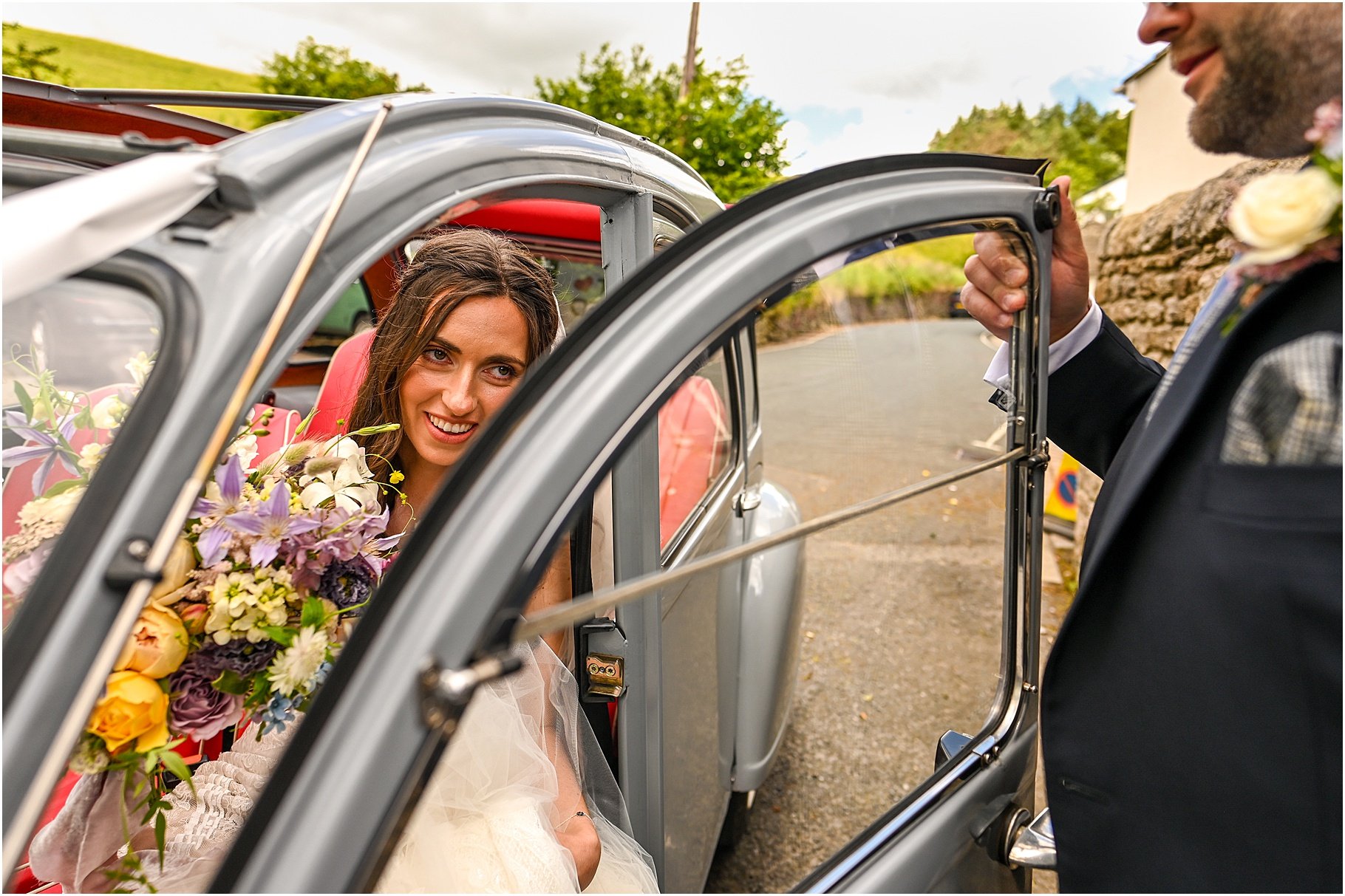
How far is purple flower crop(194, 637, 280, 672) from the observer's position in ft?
3.48

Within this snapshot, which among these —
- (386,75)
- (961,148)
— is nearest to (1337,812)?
(961,148)

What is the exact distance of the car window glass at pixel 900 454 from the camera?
125 cm

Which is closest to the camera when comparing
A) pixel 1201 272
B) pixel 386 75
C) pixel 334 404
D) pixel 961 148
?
pixel 961 148

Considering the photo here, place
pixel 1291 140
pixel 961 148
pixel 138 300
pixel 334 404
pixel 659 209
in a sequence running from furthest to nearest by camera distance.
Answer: pixel 334 404, pixel 659 209, pixel 961 148, pixel 1291 140, pixel 138 300

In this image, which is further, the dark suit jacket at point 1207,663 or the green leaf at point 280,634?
the green leaf at point 280,634

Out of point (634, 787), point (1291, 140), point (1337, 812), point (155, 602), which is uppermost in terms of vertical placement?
point (1291, 140)

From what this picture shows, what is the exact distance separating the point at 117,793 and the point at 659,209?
1.38m

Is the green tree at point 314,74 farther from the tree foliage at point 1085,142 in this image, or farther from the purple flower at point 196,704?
the tree foliage at point 1085,142

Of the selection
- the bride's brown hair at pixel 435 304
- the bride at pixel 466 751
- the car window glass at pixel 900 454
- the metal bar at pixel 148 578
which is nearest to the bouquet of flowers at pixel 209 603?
the bride at pixel 466 751

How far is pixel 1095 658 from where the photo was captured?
1.05 m

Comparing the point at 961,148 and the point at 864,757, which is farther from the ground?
the point at 961,148

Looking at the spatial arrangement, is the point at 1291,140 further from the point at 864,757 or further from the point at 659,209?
the point at 864,757

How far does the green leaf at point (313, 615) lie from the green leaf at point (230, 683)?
0.11 meters

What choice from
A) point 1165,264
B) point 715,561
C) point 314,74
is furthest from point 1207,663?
point 314,74
